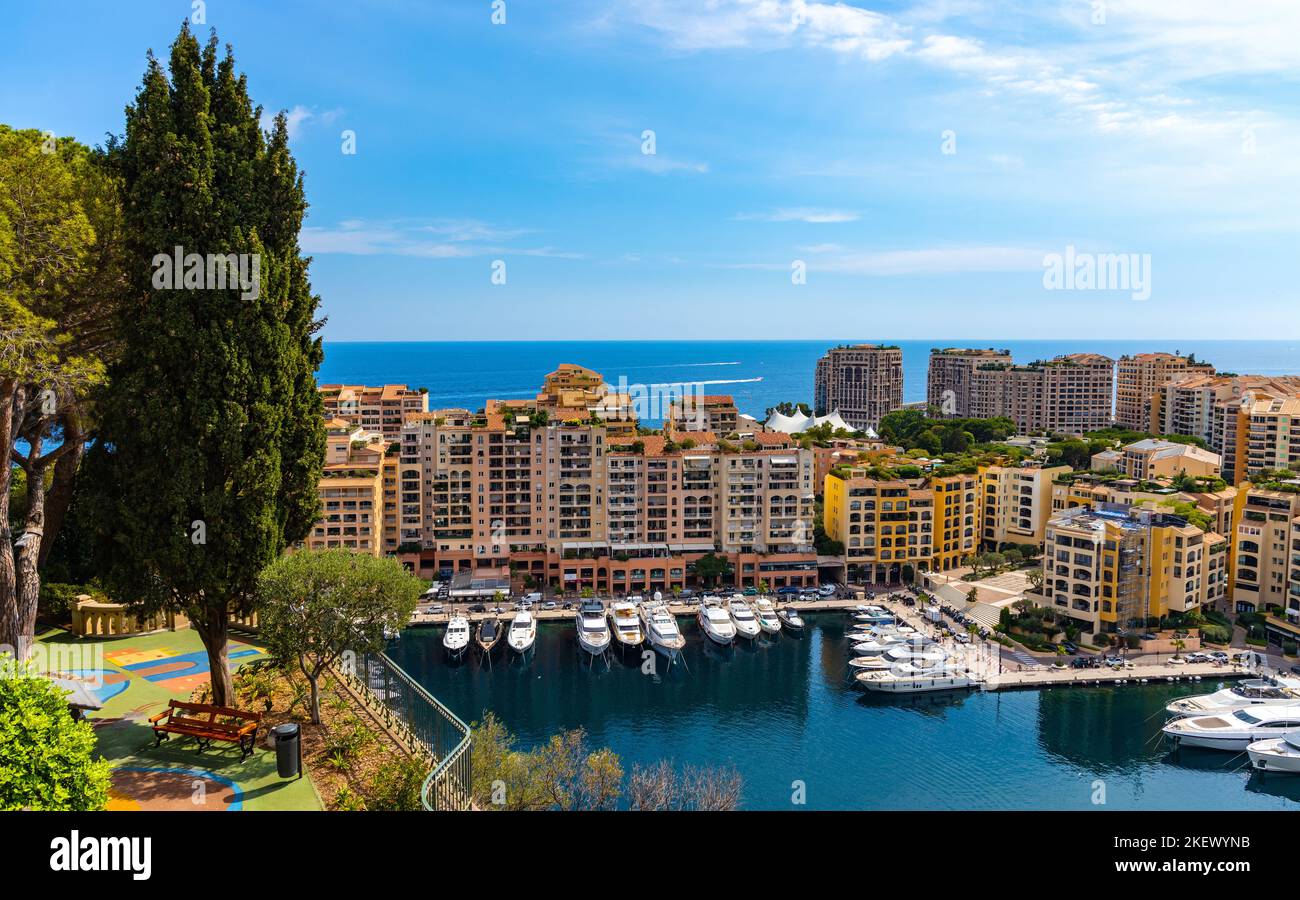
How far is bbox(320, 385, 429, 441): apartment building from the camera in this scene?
4947 centimetres

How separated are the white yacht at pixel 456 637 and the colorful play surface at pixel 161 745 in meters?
14.7

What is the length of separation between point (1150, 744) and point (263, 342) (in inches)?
810

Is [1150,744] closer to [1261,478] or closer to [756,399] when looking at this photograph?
[1261,478]

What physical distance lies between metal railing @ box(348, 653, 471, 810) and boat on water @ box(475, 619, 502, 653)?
16.3 m

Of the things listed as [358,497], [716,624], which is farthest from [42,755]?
[358,497]

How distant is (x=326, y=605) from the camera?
9.16 meters

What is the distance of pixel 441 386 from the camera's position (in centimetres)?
11756

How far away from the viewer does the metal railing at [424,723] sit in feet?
20.3

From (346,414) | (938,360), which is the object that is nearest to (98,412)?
(346,414)

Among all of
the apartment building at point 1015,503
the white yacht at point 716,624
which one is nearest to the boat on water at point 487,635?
the white yacht at point 716,624

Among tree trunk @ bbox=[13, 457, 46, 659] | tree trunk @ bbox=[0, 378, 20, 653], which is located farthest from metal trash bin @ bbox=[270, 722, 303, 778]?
tree trunk @ bbox=[13, 457, 46, 659]

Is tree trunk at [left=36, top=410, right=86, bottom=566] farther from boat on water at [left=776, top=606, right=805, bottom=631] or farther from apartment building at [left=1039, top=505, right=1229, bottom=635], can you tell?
apartment building at [left=1039, top=505, right=1229, bottom=635]

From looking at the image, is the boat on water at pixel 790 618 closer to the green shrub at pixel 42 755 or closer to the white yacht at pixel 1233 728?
the white yacht at pixel 1233 728

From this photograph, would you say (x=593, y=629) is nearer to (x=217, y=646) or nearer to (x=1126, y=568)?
(x=1126, y=568)
